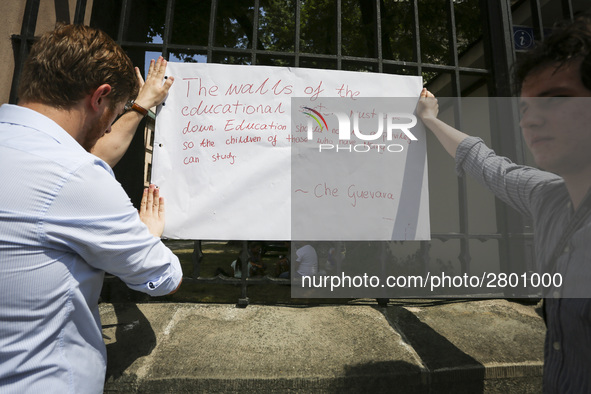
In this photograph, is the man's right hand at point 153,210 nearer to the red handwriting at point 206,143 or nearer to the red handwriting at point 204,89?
the red handwriting at point 206,143

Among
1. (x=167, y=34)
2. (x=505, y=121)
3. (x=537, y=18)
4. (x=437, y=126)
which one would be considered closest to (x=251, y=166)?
(x=167, y=34)

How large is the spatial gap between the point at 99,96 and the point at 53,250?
530mm

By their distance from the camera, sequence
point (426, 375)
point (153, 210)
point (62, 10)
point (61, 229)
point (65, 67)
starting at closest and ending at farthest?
point (61, 229)
point (65, 67)
point (426, 375)
point (153, 210)
point (62, 10)

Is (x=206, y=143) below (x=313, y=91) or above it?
below

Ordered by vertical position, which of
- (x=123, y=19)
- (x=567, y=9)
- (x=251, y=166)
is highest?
(x=567, y=9)

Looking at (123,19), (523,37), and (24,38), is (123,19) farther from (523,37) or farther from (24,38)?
(523,37)

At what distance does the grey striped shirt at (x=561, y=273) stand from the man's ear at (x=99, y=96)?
1611 millimetres

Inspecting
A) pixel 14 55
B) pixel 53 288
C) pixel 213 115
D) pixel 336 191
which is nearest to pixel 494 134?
pixel 336 191

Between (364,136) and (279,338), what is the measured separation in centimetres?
114

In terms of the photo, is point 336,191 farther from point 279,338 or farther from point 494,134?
point 494,134

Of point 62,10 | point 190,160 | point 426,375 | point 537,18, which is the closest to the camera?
point 426,375

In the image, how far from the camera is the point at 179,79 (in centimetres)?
186

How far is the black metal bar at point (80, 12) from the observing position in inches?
77.0

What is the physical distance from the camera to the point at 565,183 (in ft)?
4.08
